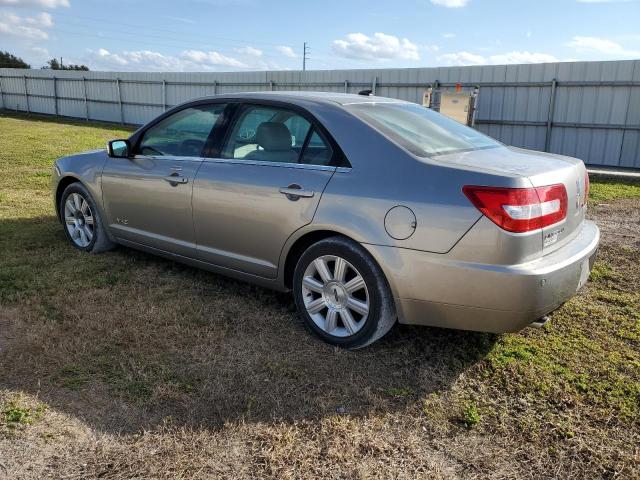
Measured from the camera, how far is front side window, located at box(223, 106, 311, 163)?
3.67 meters

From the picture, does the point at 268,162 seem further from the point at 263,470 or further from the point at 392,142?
the point at 263,470

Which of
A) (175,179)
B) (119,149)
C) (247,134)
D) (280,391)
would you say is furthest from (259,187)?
(119,149)

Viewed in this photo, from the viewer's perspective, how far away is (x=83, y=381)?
300cm

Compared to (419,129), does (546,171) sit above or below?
below

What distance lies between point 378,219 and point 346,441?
121 centimetres

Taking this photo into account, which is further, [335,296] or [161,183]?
[161,183]

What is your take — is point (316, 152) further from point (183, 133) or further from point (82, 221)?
point (82, 221)

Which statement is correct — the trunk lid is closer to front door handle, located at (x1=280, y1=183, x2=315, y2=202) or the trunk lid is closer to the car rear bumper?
the car rear bumper

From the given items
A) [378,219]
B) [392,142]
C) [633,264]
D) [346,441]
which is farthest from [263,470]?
[633,264]

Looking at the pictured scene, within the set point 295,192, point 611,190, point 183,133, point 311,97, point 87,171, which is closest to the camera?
point 295,192

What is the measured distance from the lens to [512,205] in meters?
2.77

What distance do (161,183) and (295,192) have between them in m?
1.41

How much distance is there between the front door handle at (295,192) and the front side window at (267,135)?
209 mm

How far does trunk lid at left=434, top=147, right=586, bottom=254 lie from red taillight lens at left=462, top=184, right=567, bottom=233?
0.08 metres
